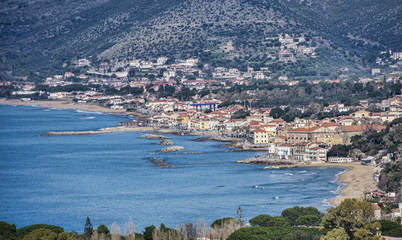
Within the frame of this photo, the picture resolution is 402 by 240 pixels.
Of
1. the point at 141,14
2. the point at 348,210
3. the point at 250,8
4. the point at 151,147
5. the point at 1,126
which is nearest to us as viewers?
the point at 348,210

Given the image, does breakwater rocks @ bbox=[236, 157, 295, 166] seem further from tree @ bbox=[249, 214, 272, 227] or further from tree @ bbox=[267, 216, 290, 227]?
tree @ bbox=[267, 216, 290, 227]

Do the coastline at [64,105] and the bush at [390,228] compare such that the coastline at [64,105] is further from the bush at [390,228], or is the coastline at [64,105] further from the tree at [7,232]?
the bush at [390,228]

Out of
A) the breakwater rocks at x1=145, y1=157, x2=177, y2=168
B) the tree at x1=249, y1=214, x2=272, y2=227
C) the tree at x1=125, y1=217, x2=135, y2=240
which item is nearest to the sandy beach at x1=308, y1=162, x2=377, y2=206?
the tree at x1=249, y1=214, x2=272, y2=227

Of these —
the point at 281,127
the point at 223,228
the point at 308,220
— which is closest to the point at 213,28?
the point at 281,127

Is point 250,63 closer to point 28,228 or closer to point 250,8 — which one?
point 250,8

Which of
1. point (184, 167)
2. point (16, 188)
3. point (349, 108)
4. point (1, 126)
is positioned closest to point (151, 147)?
point (184, 167)
